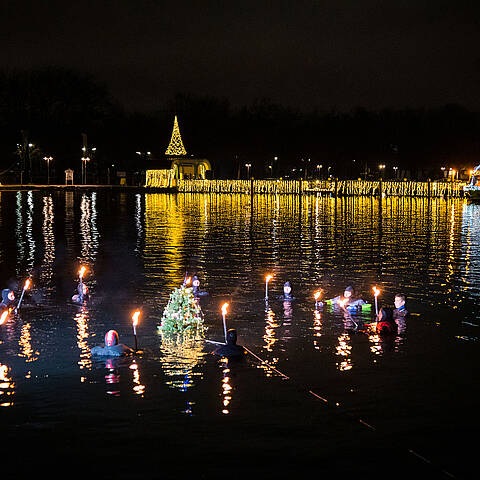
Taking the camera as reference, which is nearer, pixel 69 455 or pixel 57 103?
pixel 69 455

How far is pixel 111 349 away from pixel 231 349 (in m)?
2.14

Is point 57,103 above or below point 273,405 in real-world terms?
above

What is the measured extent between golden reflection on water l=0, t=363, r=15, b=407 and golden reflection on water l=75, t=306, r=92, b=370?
1.23 meters

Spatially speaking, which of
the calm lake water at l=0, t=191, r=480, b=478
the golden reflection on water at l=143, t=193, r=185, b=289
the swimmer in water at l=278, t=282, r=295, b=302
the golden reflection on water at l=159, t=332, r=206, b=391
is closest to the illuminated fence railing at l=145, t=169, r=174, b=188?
the golden reflection on water at l=143, t=193, r=185, b=289

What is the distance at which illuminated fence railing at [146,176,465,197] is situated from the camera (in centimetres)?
10303

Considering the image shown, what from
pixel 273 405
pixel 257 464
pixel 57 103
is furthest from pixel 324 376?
pixel 57 103

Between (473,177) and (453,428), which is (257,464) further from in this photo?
(473,177)

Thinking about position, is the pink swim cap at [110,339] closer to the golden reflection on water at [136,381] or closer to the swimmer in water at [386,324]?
the golden reflection on water at [136,381]

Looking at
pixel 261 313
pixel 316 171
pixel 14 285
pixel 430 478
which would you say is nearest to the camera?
pixel 430 478

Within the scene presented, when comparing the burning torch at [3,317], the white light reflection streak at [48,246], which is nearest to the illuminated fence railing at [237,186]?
the white light reflection streak at [48,246]

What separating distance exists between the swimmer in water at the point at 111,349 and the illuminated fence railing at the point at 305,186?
288 feet

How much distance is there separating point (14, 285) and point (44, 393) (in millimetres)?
9966

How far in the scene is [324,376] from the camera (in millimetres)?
13070

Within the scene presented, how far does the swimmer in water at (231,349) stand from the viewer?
14.2 meters
